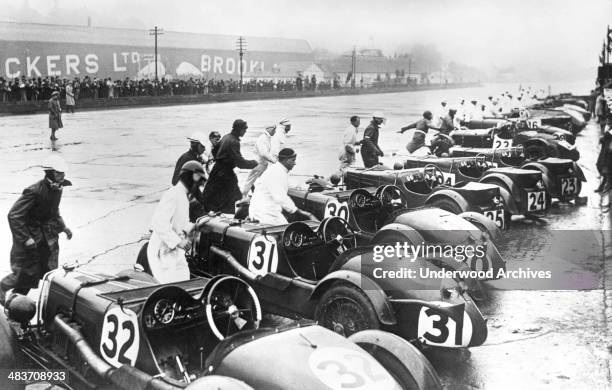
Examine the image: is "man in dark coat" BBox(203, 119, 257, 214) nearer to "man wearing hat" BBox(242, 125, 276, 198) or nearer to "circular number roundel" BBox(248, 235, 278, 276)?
"man wearing hat" BBox(242, 125, 276, 198)

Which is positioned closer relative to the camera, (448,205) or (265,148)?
(448,205)

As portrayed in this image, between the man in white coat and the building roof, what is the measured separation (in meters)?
44.9

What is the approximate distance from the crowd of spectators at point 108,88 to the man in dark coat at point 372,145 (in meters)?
24.2

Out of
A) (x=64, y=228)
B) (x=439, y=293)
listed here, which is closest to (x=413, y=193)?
(x=439, y=293)

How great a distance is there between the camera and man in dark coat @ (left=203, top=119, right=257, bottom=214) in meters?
8.93

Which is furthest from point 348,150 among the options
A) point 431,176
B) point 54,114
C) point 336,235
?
point 54,114

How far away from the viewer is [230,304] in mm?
3965

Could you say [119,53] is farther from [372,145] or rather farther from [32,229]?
[32,229]

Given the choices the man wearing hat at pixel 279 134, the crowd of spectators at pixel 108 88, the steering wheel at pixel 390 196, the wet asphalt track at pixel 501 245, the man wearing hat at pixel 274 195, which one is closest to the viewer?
the wet asphalt track at pixel 501 245

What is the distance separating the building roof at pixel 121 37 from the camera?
45.9m

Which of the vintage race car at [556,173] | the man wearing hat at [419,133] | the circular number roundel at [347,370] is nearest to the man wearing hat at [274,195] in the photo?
the circular number roundel at [347,370]

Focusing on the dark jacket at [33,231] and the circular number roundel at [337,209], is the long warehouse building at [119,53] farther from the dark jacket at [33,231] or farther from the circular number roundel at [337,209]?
the dark jacket at [33,231]

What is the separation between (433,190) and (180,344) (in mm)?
5329

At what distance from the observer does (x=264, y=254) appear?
555 centimetres
